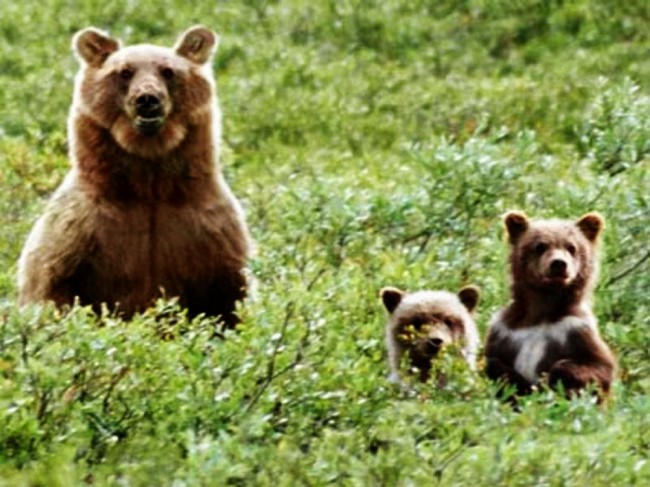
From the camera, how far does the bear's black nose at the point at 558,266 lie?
9359 millimetres

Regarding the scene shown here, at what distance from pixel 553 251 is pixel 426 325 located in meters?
0.68

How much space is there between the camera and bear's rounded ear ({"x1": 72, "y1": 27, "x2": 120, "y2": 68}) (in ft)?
34.0

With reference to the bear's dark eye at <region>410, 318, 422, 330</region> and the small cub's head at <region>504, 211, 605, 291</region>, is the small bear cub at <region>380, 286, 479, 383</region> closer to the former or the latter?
the bear's dark eye at <region>410, 318, 422, 330</region>

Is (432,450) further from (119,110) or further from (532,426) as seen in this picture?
(119,110)

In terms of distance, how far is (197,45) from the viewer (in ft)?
34.4

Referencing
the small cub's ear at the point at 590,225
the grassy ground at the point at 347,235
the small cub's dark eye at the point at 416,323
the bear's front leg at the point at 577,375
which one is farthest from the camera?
the small cub's dark eye at the point at 416,323

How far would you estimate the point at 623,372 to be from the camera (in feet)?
32.8

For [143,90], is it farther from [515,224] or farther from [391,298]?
[515,224]

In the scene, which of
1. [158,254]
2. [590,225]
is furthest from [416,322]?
[158,254]

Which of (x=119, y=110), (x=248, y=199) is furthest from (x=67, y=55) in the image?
(x=119, y=110)

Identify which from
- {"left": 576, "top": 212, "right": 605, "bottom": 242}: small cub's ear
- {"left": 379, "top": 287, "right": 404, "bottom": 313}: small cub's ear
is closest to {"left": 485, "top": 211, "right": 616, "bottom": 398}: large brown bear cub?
{"left": 576, "top": 212, "right": 605, "bottom": 242}: small cub's ear

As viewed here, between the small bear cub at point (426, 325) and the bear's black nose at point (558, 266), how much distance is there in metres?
0.51

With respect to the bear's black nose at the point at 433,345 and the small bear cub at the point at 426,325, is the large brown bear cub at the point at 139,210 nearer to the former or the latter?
the small bear cub at the point at 426,325

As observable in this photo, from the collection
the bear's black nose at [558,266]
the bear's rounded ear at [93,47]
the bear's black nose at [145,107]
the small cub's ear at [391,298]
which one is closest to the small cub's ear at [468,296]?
the small cub's ear at [391,298]
